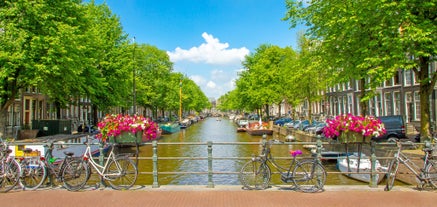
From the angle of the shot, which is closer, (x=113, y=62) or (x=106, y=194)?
(x=106, y=194)

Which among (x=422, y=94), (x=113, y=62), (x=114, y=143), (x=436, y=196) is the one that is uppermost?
(x=113, y=62)

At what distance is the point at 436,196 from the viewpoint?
25.3ft

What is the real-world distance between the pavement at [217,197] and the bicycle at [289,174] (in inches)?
8.8

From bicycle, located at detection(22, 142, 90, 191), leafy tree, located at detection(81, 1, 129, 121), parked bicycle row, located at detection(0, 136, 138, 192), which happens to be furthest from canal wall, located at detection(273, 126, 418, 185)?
leafy tree, located at detection(81, 1, 129, 121)

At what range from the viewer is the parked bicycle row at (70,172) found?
8469 mm

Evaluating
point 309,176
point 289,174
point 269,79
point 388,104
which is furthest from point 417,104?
point 289,174

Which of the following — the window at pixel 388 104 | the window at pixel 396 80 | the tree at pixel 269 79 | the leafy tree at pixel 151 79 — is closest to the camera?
the window at pixel 396 80

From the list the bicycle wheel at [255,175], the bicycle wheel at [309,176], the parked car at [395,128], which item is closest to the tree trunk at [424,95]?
the parked car at [395,128]

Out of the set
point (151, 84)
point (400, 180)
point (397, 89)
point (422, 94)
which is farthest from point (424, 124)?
point (151, 84)

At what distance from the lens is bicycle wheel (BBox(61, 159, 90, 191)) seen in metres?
8.40

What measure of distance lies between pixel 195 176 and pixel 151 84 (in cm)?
4424

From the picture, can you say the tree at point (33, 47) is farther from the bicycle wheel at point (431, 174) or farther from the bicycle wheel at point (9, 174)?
the bicycle wheel at point (431, 174)

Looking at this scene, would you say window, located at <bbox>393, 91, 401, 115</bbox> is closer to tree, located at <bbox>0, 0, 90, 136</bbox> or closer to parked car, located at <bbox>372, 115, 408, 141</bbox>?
parked car, located at <bbox>372, 115, 408, 141</bbox>

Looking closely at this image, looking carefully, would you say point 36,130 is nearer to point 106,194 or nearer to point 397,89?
point 106,194
